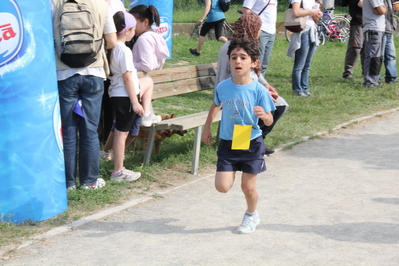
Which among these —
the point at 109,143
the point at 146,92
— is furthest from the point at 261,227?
the point at 109,143

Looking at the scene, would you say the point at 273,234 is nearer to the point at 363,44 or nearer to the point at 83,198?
the point at 83,198

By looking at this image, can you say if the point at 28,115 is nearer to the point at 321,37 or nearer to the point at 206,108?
the point at 206,108

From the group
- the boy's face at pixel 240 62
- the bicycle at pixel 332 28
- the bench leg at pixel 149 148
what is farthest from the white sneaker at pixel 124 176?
the bicycle at pixel 332 28

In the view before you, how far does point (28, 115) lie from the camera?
4.52 meters

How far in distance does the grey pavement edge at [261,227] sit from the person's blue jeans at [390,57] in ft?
17.6

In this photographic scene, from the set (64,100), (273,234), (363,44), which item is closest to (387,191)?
(273,234)

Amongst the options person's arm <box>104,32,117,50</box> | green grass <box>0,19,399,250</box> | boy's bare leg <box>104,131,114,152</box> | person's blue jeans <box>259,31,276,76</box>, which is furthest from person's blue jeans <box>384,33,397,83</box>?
person's arm <box>104,32,117,50</box>

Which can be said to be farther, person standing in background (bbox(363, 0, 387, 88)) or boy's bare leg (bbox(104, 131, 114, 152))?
person standing in background (bbox(363, 0, 387, 88))

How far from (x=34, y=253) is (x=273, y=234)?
1698mm

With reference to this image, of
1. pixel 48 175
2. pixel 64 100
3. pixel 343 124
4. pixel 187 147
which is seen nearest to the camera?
pixel 48 175

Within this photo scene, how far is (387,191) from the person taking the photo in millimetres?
5637

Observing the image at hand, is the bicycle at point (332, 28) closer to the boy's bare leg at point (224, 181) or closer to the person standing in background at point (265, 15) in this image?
the person standing in background at point (265, 15)

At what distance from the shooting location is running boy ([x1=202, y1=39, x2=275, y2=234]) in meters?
4.53

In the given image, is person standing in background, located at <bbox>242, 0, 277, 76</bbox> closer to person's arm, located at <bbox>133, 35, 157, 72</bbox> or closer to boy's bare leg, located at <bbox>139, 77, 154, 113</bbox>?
person's arm, located at <bbox>133, 35, 157, 72</bbox>
